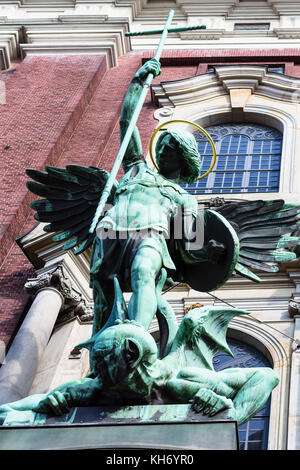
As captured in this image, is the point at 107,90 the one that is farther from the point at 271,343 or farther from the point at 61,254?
the point at 271,343

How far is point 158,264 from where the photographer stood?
6.23 meters

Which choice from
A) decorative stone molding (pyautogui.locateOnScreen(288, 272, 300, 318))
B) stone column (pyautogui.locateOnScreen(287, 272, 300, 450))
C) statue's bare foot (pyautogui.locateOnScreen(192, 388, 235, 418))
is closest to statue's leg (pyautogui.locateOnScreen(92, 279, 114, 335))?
statue's bare foot (pyautogui.locateOnScreen(192, 388, 235, 418))

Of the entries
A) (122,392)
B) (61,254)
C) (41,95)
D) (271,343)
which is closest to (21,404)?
(122,392)

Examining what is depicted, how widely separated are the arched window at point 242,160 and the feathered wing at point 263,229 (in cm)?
917

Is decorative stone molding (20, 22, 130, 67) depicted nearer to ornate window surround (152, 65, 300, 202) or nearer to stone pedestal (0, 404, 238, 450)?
ornate window surround (152, 65, 300, 202)

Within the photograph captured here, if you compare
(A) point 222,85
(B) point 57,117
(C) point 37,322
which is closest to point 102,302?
(C) point 37,322

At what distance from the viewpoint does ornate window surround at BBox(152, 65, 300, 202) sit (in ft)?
59.4

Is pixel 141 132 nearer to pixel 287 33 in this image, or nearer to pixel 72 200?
pixel 287 33

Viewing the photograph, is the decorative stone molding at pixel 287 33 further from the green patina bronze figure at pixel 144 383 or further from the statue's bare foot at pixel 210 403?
the statue's bare foot at pixel 210 403

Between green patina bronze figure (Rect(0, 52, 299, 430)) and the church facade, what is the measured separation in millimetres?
3442

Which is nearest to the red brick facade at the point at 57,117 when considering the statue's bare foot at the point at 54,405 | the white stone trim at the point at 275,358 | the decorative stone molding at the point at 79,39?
the decorative stone molding at the point at 79,39

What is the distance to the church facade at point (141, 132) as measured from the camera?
1191cm

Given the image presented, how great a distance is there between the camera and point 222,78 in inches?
740

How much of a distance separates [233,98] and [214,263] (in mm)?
12270
